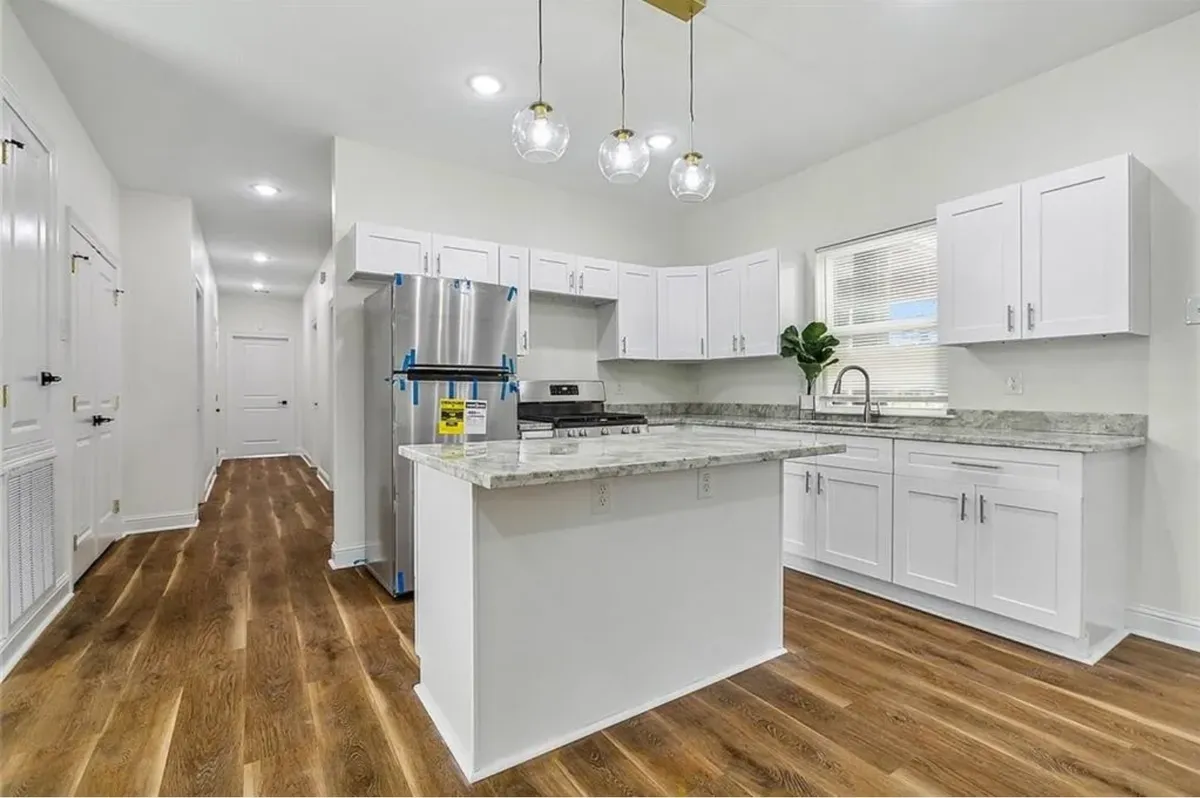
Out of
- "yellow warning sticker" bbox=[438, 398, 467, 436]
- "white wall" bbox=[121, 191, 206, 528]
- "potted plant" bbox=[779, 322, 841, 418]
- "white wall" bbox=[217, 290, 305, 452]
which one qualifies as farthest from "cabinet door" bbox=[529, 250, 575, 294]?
"white wall" bbox=[217, 290, 305, 452]

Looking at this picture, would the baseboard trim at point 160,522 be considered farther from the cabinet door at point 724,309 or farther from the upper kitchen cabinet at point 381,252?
the cabinet door at point 724,309

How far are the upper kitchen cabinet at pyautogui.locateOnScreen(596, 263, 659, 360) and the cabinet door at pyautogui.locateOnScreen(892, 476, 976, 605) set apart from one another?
7.53 feet

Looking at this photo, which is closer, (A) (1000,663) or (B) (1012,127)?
(A) (1000,663)

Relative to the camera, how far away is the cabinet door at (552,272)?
421 cm

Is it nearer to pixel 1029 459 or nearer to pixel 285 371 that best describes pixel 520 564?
pixel 1029 459

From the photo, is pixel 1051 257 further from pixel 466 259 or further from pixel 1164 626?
pixel 466 259

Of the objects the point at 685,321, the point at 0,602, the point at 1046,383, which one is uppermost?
the point at 685,321

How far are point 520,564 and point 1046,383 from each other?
2974mm

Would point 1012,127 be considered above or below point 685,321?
above

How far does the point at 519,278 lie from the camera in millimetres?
4133

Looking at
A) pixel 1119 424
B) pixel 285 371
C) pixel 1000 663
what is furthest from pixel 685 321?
pixel 285 371

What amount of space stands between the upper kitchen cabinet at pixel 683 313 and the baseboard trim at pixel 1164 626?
119 inches

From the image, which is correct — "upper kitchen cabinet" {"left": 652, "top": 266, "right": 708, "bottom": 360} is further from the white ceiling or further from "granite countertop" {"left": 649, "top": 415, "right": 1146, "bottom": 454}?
"granite countertop" {"left": 649, "top": 415, "right": 1146, "bottom": 454}

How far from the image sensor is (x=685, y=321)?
4840mm
